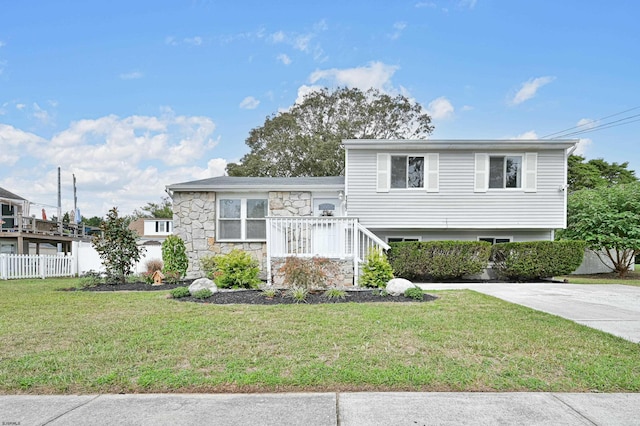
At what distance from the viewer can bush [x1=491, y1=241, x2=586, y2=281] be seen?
39.5ft

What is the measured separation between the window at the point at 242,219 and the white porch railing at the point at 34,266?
672cm

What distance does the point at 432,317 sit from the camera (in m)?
6.02

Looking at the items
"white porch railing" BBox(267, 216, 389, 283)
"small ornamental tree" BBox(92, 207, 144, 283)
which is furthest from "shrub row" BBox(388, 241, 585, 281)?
"small ornamental tree" BBox(92, 207, 144, 283)

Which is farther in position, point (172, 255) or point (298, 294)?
point (172, 255)

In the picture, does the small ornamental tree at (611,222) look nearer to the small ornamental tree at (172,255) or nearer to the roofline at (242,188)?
the roofline at (242,188)

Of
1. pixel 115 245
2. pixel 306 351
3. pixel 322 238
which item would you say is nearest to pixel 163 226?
pixel 115 245

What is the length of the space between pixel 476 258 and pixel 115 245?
10.3 m

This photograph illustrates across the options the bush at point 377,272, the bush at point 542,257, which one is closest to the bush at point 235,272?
the bush at point 377,272

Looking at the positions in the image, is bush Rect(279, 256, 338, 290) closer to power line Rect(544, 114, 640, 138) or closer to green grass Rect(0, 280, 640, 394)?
green grass Rect(0, 280, 640, 394)

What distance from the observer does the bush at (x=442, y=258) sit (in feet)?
38.7

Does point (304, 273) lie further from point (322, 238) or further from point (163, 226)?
point (163, 226)

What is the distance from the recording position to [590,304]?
302 inches

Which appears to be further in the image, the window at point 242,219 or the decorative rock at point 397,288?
the window at point 242,219

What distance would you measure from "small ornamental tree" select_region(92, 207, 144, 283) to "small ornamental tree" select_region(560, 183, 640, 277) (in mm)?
15047
